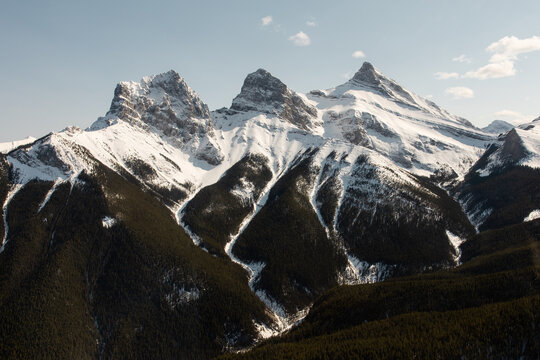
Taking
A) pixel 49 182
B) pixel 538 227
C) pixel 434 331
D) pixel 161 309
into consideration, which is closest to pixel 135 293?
pixel 161 309

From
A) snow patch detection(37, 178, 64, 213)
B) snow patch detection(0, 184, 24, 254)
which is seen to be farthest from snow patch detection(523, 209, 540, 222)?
snow patch detection(0, 184, 24, 254)

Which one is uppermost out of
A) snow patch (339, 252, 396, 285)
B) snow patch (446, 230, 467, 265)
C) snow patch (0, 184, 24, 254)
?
snow patch (0, 184, 24, 254)

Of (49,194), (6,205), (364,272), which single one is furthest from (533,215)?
(6,205)

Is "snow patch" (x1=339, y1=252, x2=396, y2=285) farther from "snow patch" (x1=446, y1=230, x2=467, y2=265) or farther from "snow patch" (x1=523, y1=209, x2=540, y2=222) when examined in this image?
"snow patch" (x1=523, y1=209, x2=540, y2=222)

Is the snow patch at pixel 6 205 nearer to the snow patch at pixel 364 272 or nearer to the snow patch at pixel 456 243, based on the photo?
the snow patch at pixel 364 272

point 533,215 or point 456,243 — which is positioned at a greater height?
point 533,215

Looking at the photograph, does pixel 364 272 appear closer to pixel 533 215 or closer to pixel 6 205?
pixel 533 215

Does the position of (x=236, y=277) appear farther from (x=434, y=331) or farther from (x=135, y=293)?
(x=434, y=331)

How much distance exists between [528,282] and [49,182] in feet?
739

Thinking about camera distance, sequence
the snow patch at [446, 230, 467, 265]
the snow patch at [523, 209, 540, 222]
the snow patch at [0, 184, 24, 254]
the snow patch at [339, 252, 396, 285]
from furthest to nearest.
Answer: the snow patch at [523, 209, 540, 222] < the snow patch at [446, 230, 467, 265] < the snow patch at [339, 252, 396, 285] < the snow patch at [0, 184, 24, 254]

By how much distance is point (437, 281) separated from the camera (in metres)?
126

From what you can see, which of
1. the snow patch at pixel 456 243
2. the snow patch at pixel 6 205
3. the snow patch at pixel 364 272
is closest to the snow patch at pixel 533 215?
the snow patch at pixel 456 243

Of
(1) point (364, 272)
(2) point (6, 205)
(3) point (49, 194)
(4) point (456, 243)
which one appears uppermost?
(3) point (49, 194)

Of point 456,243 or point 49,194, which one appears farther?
point 456,243
